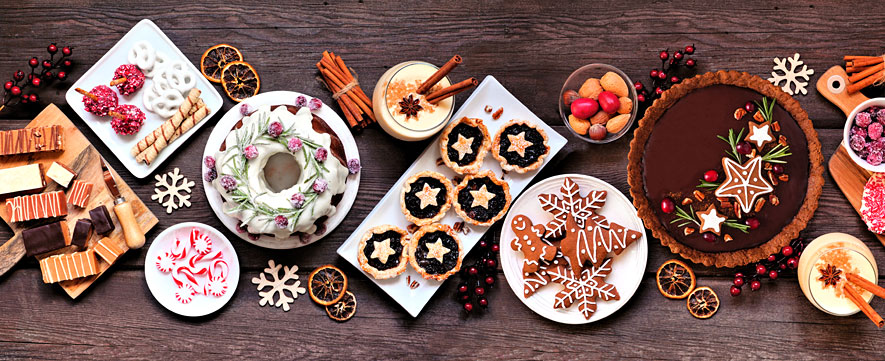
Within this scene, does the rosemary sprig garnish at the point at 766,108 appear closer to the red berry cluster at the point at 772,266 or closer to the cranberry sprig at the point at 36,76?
the red berry cluster at the point at 772,266

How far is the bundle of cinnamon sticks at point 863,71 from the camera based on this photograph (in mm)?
2447

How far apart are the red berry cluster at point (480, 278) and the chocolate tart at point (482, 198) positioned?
4.9 inches

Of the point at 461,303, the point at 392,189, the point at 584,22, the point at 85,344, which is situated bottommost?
the point at 85,344

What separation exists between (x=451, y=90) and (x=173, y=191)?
1250 mm

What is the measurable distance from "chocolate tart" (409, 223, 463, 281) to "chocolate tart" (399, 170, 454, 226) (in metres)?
0.05

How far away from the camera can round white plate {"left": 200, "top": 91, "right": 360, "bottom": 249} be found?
2.41m

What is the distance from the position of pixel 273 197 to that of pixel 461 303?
0.91m

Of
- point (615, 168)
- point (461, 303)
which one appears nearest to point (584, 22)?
point (615, 168)

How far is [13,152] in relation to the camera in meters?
2.38

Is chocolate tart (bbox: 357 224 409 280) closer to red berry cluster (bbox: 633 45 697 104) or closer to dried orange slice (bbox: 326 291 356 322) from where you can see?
dried orange slice (bbox: 326 291 356 322)

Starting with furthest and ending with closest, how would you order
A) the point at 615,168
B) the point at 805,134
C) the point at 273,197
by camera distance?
1. the point at 615,168
2. the point at 805,134
3. the point at 273,197

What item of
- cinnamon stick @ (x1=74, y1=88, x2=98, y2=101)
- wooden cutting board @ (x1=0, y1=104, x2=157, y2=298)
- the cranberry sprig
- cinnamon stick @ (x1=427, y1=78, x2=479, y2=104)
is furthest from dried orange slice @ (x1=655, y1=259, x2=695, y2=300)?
the cranberry sprig

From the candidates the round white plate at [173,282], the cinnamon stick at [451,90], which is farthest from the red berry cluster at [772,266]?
the round white plate at [173,282]

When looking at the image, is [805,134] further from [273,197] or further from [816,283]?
[273,197]
